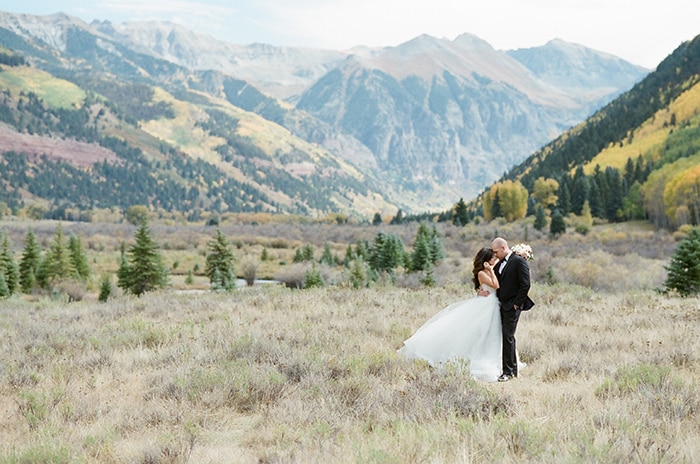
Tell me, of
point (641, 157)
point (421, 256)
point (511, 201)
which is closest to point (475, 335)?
point (421, 256)

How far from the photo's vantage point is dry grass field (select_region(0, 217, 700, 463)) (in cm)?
468

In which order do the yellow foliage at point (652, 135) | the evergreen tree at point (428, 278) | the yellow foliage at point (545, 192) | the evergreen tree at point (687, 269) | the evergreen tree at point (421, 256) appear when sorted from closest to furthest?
the evergreen tree at point (687, 269) < the evergreen tree at point (428, 278) < the evergreen tree at point (421, 256) < the yellow foliage at point (545, 192) < the yellow foliage at point (652, 135)

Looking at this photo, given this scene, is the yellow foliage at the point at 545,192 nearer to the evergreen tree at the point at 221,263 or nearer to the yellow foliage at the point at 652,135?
the yellow foliage at the point at 652,135

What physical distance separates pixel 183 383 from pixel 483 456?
354 centimetres

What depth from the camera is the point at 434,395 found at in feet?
19.9

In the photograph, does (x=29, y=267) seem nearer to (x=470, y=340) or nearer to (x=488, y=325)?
(x=470, y=340)

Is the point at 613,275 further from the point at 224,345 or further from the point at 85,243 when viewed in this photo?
the point at 85,243

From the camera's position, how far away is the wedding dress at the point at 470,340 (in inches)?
296

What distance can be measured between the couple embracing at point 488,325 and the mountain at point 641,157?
6839 centimetres

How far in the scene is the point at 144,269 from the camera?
32.8 meters

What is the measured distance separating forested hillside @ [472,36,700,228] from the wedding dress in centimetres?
6818

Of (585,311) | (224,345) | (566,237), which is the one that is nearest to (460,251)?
(566,237)

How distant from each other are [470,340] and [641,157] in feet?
339


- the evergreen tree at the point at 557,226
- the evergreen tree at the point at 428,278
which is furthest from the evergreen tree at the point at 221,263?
the evergreen tree at the point at 557,226
